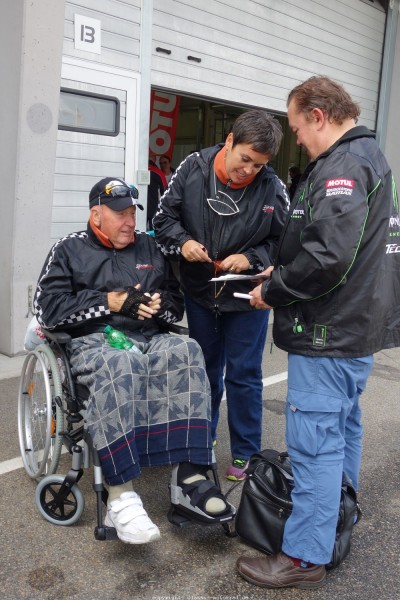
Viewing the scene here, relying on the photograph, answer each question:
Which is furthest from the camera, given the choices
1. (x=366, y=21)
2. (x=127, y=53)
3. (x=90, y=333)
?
(x=366, y=21)

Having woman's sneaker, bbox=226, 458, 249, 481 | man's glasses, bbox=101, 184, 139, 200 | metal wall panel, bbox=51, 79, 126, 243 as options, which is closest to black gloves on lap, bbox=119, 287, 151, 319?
man's glasses, bbox=101, 184, 139, 200

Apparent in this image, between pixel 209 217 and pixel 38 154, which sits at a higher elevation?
pixel 38 154

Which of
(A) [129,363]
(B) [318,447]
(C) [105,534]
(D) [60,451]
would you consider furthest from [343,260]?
(D) [60,451]

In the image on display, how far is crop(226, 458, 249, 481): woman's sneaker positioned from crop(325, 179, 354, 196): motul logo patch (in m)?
1.64

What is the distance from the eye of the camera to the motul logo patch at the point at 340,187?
2.07 meters

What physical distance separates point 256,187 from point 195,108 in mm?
9263

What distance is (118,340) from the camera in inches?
109

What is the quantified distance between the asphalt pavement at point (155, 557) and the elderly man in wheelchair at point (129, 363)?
0.17m

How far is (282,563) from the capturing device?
2.33 meters

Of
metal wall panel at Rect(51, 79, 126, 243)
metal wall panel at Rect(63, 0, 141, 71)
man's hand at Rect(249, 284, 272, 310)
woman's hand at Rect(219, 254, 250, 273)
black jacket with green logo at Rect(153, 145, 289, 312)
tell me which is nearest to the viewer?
man's hand at Rect(249, 284, 272, 310)

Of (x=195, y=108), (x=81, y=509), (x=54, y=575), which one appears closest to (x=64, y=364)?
(x=81, y=509)

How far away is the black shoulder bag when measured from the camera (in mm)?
2436

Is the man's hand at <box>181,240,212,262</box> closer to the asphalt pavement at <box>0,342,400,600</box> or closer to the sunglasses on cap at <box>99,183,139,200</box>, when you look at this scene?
the sunglasses on cap at <box>99,183,139,200</box>

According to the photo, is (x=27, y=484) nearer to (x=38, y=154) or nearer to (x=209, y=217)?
(x=209, y=217)
